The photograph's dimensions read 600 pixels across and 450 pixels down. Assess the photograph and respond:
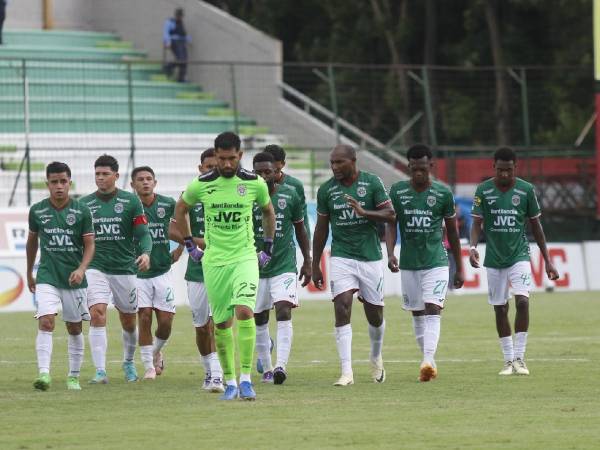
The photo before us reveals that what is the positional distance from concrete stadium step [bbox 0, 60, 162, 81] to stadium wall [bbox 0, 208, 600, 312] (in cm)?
515

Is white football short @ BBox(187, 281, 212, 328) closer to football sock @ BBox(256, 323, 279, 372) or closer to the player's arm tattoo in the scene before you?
football sock @ BBox(256, 323, 279, 372)

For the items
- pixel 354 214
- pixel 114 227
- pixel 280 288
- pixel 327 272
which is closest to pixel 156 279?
pixel 114 227

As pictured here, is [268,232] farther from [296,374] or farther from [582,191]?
[582,191]

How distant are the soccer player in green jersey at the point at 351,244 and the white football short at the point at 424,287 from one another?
0.48m

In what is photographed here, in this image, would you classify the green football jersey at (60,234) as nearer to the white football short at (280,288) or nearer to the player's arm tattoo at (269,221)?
the white football short at (280,288)

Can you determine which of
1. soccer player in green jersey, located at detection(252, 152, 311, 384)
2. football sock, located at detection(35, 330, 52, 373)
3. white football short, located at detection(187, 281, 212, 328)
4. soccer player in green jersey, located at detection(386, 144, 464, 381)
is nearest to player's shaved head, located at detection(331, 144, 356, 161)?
soccer player in green jersey, located at detection(386, 144, 464, 381)

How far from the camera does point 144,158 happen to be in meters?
36.1

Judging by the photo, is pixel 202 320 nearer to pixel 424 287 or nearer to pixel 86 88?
pixel 424 287

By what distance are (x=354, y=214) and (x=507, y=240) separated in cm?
209

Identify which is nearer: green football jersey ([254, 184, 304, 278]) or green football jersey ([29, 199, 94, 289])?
green football jersey ([29, 199, 94, 289])

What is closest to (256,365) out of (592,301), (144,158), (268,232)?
(268,232)

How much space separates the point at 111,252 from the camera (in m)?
16.4

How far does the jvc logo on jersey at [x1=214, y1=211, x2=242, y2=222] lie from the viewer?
13852 millimetres

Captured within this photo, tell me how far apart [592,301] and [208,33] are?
16.5m
